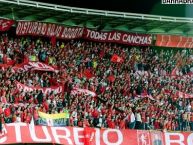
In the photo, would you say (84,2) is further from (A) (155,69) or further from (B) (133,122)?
(B) (133,122)

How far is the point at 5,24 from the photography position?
2469cm

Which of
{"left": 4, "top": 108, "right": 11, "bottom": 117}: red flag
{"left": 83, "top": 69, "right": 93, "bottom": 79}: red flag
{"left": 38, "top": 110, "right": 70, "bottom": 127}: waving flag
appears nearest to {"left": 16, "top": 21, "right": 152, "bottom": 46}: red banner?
{"left": 83, "top": 69, "right": 93, "bottom": 79}: red flag

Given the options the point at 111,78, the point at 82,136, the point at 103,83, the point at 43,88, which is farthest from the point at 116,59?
the point at 82,136

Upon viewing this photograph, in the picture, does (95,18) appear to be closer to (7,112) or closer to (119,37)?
(119,37)

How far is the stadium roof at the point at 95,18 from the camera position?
1008 inches

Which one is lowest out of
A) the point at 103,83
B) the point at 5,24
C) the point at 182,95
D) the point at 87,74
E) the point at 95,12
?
the point at 182,95

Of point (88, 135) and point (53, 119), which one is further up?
point (53, 119)

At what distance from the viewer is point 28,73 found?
23.4 metres

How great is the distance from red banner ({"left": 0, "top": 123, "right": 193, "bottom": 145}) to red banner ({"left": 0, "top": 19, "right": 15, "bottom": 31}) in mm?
6834

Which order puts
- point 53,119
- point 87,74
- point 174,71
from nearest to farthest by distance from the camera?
point 53,119 → point 87,74 → point 174,71

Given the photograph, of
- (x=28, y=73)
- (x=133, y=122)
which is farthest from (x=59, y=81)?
(x=133, y=122)

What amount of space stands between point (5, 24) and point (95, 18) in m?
5.17

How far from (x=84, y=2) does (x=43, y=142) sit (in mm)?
10341

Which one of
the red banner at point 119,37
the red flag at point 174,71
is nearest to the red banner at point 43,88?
the red banner at point 119,37
